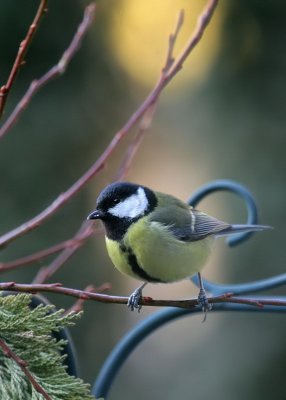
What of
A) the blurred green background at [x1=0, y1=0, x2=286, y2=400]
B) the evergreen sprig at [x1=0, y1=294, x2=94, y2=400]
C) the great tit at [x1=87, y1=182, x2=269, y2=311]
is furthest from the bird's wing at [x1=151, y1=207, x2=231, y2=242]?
the blurred green background at [x1=0, y1=0, x2=286, y2=400]

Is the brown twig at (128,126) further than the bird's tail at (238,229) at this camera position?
No

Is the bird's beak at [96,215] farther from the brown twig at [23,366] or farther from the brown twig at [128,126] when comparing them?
the brown twig at [23,366]

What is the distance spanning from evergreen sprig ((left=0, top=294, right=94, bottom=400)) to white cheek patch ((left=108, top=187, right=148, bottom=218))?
1.86 ft

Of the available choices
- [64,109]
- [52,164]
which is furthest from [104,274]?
[64,109]

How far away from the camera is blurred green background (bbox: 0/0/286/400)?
400 centimetres

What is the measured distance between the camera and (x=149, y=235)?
146 cm

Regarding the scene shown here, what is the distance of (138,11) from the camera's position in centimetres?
443

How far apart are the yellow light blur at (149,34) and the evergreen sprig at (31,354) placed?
3548mm

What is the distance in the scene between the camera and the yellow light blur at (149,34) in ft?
14.1

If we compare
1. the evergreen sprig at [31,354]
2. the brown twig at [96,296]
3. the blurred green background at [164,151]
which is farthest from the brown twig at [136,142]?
the blurred green background at [164,151]

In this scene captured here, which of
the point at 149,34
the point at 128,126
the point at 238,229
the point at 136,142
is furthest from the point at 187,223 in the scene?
the point at 149,34

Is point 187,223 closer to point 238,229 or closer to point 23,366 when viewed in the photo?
point 238,229

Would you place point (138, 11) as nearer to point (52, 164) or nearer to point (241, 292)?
point (52, 164)

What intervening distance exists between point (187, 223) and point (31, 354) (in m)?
0.75
